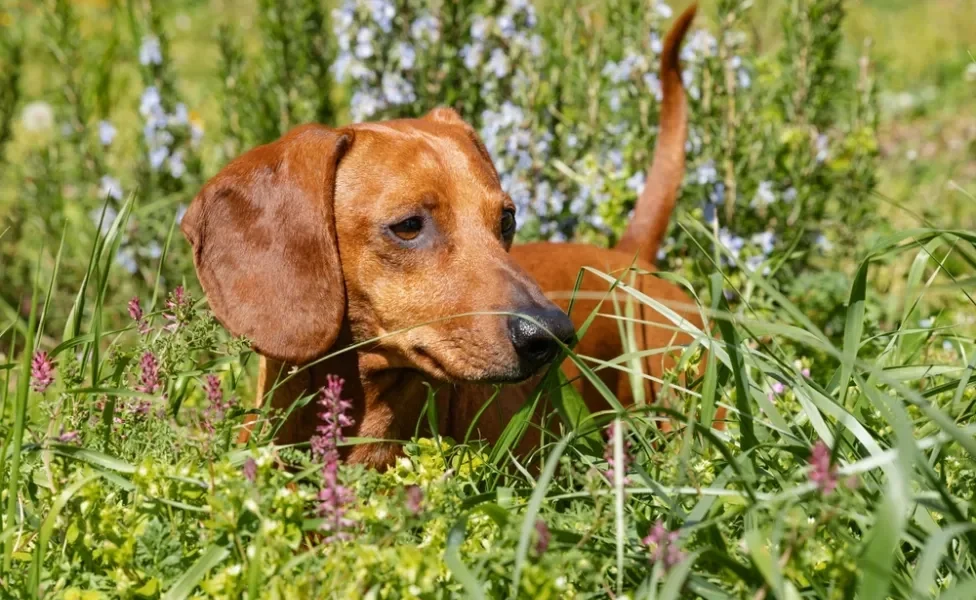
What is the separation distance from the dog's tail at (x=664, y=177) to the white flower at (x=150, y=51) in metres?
1.93

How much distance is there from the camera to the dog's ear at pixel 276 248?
96.3 inches

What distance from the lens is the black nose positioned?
2232mm

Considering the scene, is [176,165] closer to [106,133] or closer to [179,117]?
[179,117]

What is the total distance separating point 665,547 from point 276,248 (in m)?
1.31

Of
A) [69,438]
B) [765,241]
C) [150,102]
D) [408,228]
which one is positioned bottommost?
[765,241]

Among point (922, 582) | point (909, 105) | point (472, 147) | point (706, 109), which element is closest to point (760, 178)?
point (706, 109)

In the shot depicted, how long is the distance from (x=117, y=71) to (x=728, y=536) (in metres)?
7.63

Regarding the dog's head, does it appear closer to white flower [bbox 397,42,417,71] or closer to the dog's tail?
the dog's tail


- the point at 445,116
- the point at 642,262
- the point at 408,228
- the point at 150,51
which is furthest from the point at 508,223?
the point at 150,51

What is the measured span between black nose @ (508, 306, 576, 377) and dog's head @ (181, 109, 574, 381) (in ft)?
0.25

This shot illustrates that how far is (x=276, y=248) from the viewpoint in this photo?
2525mm

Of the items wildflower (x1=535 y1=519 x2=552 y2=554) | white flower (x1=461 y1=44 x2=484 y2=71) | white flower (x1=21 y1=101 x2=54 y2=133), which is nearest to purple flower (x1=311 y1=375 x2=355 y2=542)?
wildflower (x1=535 y1=519 x2=552 y2=554)

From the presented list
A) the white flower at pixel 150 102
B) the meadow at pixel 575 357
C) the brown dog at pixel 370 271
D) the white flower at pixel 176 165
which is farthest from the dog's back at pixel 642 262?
the white flower at pixel 150 102

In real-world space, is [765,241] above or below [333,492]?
below
